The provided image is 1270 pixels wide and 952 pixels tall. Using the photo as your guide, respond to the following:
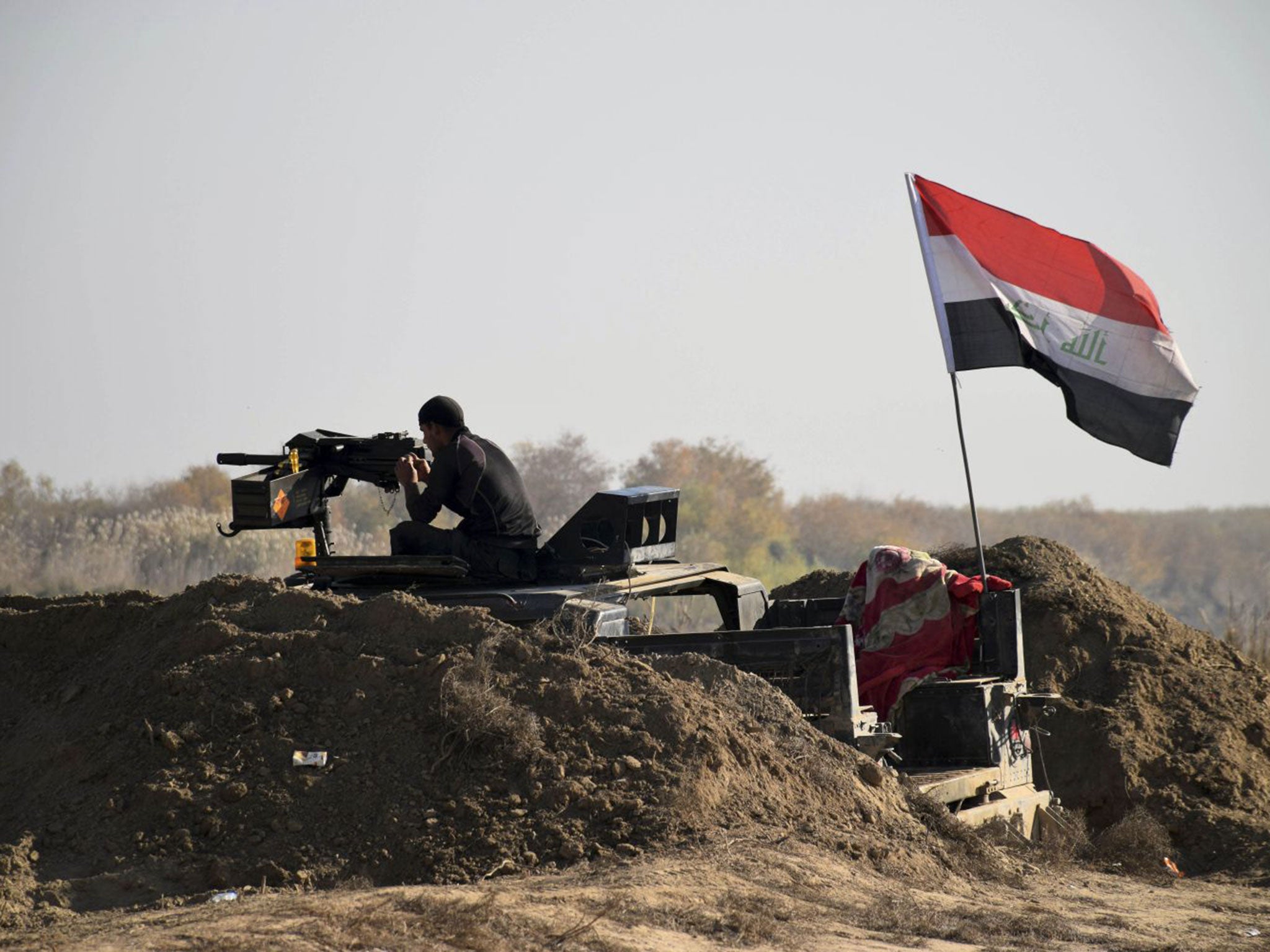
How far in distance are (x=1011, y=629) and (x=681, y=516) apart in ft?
93.1

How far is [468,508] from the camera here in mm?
9109

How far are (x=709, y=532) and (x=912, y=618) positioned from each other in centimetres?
2887

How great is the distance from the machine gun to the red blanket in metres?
2.88

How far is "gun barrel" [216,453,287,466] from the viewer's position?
936 cm

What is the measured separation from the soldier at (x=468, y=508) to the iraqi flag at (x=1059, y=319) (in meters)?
3.11

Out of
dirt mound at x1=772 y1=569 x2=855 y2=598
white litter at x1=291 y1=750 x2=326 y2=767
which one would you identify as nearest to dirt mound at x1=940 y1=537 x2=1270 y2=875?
dirt mound at x1=772 y1=569 x2=855 y2=598

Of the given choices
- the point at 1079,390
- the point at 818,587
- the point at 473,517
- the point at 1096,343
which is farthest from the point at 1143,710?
the point at 473,517

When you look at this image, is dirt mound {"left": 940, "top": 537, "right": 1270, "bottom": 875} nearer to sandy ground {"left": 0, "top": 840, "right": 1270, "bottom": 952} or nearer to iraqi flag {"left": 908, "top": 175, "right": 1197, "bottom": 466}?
iraqi flag {"left": 908, "top": 175, "right": 1197, "bottom": 466}

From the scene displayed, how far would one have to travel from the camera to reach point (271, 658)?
293 inches

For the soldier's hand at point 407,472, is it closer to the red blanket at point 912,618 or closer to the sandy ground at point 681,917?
the red blanket at point 912,618

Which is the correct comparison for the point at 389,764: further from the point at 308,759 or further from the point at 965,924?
the point at 965,924

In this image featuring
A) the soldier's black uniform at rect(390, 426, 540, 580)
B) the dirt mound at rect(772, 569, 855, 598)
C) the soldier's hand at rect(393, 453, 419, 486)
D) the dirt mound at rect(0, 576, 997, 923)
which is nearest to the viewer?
the dirt mound at rect(0, 576, 997, 923)

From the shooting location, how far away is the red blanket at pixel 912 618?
9531 mm

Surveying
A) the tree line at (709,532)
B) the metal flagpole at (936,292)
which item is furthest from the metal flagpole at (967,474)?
the tree line at (709,532)
